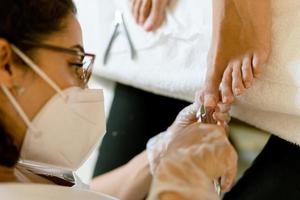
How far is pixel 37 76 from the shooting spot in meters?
0.87

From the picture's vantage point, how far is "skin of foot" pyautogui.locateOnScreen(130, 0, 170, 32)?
4.19 feet

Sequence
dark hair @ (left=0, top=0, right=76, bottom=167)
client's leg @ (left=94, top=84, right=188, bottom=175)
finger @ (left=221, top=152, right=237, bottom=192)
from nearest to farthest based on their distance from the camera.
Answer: dark hair @ (left=0, top=0, right=76, bottom=167) → finger @ (left=221, top=152, right=237, bottom=192) → client's leg @ (left=94, top=84, right=188, bottom=175)

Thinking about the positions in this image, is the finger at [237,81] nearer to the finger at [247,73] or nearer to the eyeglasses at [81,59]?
the finger at [247,73]

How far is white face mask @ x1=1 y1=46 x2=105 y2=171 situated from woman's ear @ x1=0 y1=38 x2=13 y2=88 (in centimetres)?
1

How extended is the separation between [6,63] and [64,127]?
16cm

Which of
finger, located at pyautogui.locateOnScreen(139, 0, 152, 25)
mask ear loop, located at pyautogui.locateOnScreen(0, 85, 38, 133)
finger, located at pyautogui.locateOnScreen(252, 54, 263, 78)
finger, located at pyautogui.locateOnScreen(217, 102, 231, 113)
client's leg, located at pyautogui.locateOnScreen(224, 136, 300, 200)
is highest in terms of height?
finger, located at pyautogui.locateOnScreen(139, 0, 152, 25)

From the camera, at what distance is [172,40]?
1.27 meters

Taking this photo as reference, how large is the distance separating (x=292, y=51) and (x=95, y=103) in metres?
0.41

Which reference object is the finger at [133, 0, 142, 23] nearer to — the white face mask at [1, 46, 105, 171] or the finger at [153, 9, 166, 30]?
the finger at [153, 9, 166, 30]

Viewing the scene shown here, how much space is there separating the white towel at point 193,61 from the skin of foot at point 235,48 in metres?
0.03

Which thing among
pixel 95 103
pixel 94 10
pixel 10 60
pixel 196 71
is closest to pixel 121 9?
pixel 94 10

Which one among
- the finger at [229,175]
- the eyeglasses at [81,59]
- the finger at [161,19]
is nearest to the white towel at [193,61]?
the finger at [161,19]

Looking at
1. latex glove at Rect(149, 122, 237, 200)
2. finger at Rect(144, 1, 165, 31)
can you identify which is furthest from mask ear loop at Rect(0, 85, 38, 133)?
finger at Rect(144, 1, 165, 31)

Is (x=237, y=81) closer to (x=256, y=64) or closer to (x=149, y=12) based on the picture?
(x=256, y=64)
